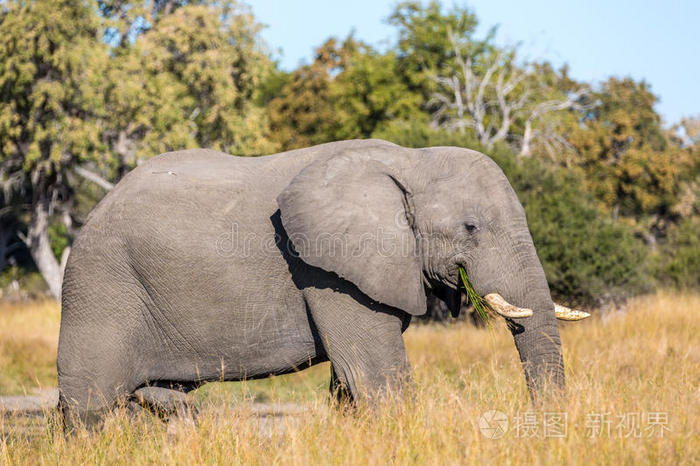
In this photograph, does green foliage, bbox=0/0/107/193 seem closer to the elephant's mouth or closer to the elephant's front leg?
the elephant's front leg

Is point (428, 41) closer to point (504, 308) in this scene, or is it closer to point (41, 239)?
point (41, 239)

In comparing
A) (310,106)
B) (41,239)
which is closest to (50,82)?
(41,239)

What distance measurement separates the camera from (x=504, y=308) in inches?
209

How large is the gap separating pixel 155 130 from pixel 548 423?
1869cm

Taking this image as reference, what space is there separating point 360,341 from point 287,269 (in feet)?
2.43

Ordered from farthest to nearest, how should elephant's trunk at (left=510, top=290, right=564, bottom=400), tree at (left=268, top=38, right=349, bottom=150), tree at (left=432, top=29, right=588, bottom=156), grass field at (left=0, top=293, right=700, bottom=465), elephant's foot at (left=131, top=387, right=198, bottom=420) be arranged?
tree at (left=268, top=38, right=349, bottom=150), tree at (left=432, top=29, right=588, bottom=156), elephant's foot at (left=131, top=387, right=198, bottom=420), elephant's trunk at (left=510, top=290, right=564, bottom=400), grass field at (left=0, top=293, right=700, bottom=465)

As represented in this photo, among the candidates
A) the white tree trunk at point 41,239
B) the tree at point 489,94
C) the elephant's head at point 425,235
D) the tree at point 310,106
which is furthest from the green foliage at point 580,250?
the tree at point 310,106

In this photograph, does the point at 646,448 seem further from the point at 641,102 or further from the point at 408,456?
the point at 641,102

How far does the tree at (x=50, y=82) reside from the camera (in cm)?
2106

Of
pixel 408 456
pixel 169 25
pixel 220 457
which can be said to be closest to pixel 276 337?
pixel 220 457

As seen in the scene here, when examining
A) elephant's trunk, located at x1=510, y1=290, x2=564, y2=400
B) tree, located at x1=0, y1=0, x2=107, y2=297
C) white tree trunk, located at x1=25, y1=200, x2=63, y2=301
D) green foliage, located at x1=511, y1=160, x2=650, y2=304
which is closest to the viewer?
elephant's trunk, located at x1=510, y1=290, x2=564, y2=400

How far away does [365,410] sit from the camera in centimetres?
516

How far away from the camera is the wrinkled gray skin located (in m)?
5.45

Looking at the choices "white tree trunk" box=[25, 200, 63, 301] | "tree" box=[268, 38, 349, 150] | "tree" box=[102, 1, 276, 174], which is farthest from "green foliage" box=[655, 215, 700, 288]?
"white tree trunk" box=[25, 200, 63, 301]
